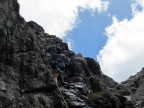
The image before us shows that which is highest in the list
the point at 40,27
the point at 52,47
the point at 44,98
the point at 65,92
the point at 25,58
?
→ the point at 40,27

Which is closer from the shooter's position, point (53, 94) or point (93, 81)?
point (53, 94)

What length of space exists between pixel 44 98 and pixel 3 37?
275 inches

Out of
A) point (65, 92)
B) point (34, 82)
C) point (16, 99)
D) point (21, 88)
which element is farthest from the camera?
point (65, 92)

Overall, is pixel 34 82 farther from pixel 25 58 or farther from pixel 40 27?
pixel 40 27

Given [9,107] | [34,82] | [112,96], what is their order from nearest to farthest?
[9,107] < [34,82] < [112,96]

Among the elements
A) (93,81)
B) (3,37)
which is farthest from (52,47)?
(3,37)

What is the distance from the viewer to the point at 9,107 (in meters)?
15.2

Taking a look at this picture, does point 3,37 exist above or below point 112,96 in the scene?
above

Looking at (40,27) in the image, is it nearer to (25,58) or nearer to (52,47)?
(52,47)

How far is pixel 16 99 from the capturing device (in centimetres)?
1633

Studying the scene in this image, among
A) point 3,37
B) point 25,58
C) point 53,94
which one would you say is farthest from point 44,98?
point 3,37

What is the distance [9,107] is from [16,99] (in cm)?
123

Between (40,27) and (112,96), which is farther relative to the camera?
(40,27)

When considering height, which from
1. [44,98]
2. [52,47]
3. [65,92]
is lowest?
[44,98]
